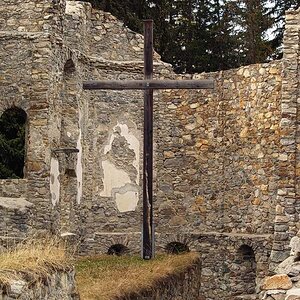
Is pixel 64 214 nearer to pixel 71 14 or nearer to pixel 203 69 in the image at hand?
pixel 71 14

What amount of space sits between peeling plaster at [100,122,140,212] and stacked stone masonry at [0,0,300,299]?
2 cm

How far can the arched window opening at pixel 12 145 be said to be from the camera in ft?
72.0

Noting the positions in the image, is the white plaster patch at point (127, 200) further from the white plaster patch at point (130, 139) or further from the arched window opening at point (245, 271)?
the arched window opening at point (245, 271)

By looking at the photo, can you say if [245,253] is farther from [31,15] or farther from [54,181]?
[31,15]

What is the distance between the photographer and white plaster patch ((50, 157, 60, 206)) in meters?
16.8

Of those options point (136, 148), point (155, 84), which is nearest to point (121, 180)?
point (136, 148)

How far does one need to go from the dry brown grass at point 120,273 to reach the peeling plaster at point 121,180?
2169mm

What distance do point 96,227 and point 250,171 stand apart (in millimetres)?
3602

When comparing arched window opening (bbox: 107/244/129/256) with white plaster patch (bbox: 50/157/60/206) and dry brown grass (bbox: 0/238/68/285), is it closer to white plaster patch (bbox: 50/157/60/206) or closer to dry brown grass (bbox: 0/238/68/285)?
white plaster patch (bbox: 50/157/60/206)

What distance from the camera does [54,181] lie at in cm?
1702

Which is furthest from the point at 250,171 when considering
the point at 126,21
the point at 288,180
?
the point at 126,21

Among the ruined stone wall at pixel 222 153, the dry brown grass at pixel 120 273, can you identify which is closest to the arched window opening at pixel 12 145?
the ruined stone wall at pixel 222 153

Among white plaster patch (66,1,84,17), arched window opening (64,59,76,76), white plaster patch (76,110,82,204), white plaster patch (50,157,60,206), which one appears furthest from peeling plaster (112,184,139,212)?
white plaster patch (66,1,84,17)

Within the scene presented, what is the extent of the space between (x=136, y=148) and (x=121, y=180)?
0.80 m
